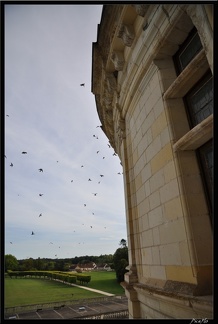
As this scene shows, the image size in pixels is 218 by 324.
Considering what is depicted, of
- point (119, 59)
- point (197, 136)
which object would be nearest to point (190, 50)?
point (197, 136)

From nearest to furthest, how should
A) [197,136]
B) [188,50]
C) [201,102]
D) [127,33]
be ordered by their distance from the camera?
[197,136] → [201,102] → [188,50] → [127,33]

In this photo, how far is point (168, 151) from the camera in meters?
3.54

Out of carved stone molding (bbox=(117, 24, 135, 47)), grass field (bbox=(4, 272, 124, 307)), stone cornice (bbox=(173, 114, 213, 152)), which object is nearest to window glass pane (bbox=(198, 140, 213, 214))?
stone cornice (bbox=(173, 114, 213, 152))

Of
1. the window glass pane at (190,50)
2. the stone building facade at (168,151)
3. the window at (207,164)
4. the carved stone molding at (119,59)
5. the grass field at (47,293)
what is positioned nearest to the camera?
the stone building facade at (168,151)

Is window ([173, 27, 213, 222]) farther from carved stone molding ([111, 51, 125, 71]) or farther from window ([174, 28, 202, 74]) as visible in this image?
carved stone molding ([111, 51, 125, 71])

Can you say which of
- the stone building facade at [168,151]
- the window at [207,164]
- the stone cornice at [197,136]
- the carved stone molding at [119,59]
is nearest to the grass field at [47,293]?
the stone building facade at [168,151]

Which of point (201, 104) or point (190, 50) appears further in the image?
point (190, 50)

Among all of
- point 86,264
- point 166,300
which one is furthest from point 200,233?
point 86,264

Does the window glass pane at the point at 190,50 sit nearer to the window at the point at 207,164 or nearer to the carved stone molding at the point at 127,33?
the carved stone molding at the point at 127,33

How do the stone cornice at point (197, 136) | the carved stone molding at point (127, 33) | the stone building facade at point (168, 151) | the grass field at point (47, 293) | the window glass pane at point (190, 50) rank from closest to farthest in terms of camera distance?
the stone cornice at point (197, 136) < the stone building facade at point (168, 151) < the window glass pane at point (190, 50) < the carved stone molding at point (127, 33) < the grass field at point (47, 293)

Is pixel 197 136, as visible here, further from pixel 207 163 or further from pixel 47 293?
pixel 47 293

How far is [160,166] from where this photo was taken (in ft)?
12.3

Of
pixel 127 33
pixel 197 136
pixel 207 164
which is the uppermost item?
pixel 127 33

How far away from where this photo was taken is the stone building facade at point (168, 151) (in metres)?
2.83
